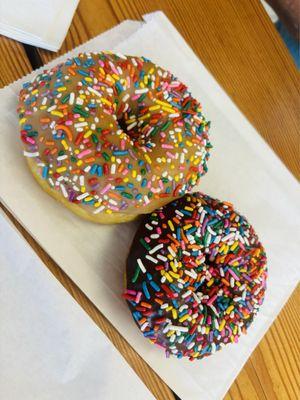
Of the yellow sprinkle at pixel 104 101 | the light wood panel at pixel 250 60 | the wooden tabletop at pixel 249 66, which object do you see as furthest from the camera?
the light wood panel at pixel 250 60

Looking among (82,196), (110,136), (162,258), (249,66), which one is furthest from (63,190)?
(249,66)

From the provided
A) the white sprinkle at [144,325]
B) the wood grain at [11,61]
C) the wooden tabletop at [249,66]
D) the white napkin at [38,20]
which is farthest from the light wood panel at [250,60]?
the white sprinkle at [144,325]

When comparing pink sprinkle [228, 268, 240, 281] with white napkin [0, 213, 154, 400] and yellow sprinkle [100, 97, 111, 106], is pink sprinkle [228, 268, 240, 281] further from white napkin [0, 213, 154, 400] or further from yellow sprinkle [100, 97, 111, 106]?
yellow sprinkle [100, 97, 111, 106]

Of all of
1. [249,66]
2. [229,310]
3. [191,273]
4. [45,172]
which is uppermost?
[45,172]

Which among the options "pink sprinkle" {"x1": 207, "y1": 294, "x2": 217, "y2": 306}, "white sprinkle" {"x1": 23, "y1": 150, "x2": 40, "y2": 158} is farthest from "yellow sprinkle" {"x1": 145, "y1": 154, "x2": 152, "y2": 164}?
"pink sprinkle" {"x1": 207, "y1": 294, "x2": 217, "y2": 306}

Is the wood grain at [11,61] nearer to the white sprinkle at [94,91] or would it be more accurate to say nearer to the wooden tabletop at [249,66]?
the wooden tabletop at [249,66]

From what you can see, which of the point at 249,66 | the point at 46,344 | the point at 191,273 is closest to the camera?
the point at 46,344

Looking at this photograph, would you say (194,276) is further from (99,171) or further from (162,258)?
(99,171)
